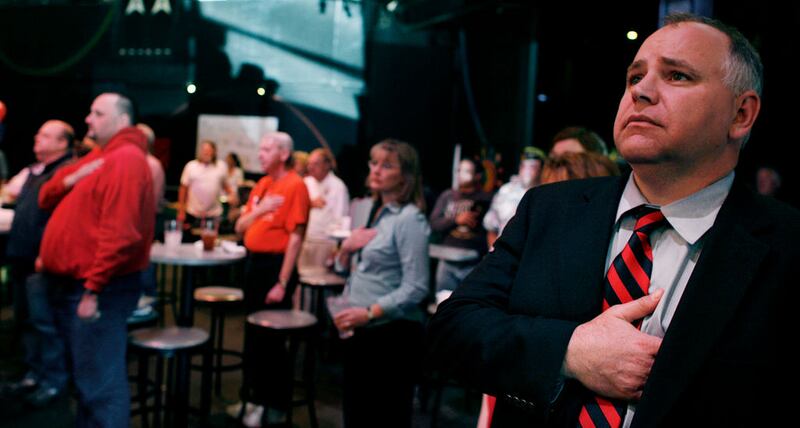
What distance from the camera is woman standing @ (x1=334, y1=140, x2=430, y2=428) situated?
267cm

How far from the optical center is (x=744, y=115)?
1.02 m

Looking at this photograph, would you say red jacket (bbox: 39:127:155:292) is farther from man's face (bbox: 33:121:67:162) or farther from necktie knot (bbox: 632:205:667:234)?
necktie knot (bbox: 632:205:667:234)

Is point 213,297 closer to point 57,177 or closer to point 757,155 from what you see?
point 57,177

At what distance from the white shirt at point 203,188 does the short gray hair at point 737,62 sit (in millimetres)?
7123

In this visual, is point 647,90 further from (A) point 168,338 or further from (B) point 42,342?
(B) point 42,342

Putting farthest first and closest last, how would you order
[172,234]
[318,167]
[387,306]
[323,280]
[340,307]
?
[318,167] → [323,280] → [172,234] → [340,307] → [387,306]

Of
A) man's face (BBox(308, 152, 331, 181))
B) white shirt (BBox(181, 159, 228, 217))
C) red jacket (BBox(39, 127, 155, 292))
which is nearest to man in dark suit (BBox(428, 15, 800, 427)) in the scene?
red jacket (BBox(39, 127, 155, 292))

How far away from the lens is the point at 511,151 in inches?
275

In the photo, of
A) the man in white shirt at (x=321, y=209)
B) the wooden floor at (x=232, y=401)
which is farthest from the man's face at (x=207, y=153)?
the wooden floor at (x=232, y=401)

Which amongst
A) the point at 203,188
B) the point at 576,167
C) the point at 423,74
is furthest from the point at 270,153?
the point at 423,74

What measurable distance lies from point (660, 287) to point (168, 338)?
2593mm

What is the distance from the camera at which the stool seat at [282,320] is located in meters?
3.21

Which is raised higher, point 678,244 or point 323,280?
point 678,244

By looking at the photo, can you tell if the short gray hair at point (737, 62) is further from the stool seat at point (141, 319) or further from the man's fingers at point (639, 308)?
the stool seat at point (141, 319)
